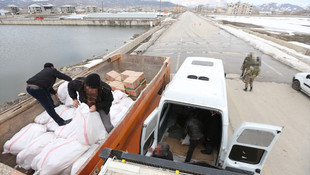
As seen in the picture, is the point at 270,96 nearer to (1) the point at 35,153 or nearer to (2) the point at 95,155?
(2) the point at 95,155

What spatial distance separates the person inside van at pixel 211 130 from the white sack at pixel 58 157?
102 inches

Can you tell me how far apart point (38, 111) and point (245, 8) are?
572 feet

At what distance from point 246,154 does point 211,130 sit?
80 centimetres

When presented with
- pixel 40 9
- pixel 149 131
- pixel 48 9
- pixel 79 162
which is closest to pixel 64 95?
pixel 79 162

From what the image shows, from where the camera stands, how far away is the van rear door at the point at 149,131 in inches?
111

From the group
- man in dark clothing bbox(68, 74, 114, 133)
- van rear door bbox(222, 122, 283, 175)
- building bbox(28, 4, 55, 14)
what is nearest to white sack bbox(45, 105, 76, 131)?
man in dark clothing bbox(68, 74, 114, 133)

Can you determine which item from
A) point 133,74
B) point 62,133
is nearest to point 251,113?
point 133,74

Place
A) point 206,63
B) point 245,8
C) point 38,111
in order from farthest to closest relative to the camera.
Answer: point 245,8 < point 206,63 < point 38,111

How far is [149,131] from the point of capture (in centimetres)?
307

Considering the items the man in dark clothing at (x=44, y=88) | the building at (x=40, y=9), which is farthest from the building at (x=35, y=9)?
the man in dark clothing at (x=44, y=88)

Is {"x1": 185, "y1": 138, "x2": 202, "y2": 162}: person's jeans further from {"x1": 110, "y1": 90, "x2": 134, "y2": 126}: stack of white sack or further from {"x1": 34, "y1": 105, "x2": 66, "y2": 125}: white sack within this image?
{"x1": 34, "y1": 105, "x2": 66, "y2": 125}: white sack

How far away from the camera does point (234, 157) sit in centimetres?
267

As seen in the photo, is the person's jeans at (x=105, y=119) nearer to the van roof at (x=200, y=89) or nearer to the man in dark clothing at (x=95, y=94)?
the man in dark clothing at (x=95, y=94)

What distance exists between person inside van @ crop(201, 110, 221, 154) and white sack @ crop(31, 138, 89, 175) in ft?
8.49
